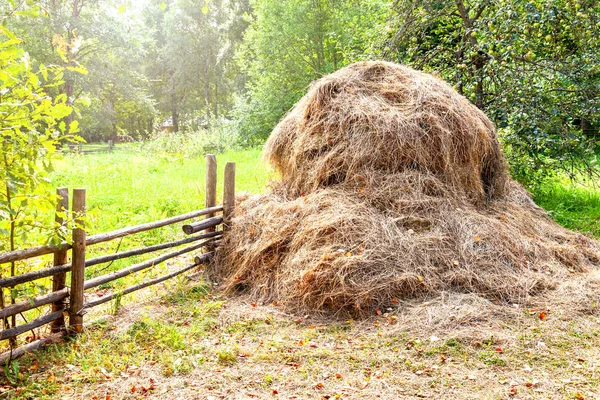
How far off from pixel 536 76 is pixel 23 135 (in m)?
7.59

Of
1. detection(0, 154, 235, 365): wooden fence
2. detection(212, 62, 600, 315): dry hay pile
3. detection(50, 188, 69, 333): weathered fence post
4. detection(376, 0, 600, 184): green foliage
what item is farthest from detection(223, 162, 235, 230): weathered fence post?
detection(376, 0, 600, 184): green foliage

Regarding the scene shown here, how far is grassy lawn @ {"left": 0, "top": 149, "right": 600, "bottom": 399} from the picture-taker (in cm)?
331

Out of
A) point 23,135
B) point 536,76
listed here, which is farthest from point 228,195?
point 536,76

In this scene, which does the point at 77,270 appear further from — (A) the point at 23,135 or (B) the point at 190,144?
(B) the point at 190,144

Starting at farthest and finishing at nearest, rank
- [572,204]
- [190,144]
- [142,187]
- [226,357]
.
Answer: [190,144], [142,187], [572,204], [226,357]

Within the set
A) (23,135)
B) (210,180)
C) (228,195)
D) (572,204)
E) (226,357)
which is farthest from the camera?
(572,204)

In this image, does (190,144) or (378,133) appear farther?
(190,144)

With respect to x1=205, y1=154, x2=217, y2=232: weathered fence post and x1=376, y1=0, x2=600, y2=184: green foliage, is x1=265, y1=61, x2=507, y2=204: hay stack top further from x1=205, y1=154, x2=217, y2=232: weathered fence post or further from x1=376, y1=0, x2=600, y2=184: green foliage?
x1=376, y1=0, x2=600, y2=184: green foliage

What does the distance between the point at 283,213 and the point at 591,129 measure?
60.1ft

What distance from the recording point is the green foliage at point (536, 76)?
752 cm

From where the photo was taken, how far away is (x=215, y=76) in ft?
114

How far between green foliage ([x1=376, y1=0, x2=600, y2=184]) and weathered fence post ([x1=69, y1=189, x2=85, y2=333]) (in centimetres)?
651

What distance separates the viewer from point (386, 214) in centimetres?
542

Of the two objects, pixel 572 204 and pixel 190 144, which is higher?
pixel 190 144
